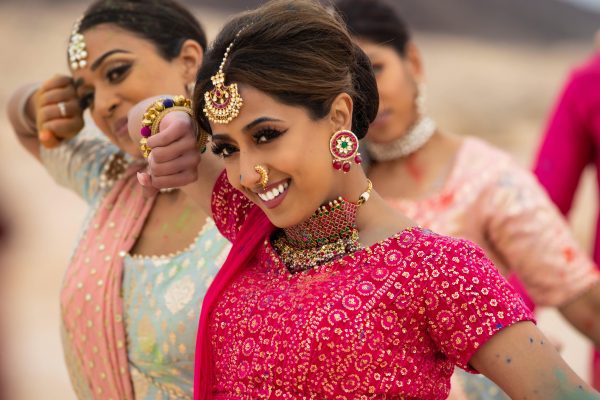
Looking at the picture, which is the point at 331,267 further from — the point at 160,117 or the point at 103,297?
the point at 103,297

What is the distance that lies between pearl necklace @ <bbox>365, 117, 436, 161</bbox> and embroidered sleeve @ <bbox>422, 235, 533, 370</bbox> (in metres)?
1.66

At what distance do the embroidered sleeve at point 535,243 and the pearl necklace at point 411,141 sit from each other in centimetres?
38

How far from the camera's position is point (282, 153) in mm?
2166

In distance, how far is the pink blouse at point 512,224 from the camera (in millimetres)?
3393

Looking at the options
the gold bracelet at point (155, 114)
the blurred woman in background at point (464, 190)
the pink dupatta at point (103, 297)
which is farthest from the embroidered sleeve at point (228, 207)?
the blurred woman in background at point (464, 190)

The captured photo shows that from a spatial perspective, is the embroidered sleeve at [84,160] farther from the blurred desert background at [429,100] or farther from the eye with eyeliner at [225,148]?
the eye with eyeliner at [225,148]

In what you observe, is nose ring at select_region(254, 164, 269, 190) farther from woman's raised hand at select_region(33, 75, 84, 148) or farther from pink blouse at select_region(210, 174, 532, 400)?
woman's raised hand at select_region(33, 75, 84, 148)

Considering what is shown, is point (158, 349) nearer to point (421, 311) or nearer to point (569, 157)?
point (421, 311)

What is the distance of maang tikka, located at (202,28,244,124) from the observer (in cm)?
220

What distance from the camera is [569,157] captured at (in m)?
4.39

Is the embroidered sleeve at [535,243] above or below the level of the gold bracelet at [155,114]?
below

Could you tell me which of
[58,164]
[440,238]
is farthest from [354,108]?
[58,164]

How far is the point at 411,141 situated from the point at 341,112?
1.59 meters

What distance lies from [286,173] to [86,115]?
1551 millimetres
